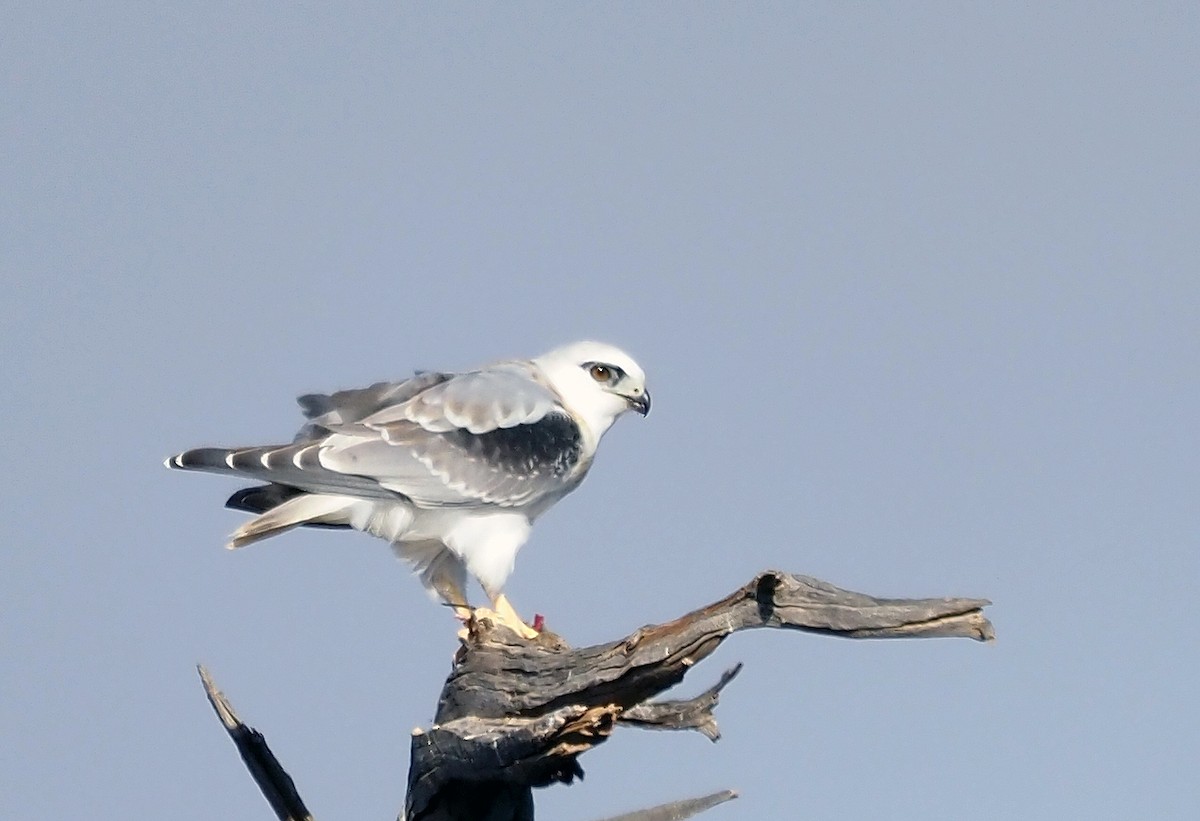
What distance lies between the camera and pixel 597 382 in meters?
8.91

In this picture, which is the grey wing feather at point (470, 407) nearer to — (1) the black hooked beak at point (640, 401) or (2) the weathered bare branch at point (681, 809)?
(1) the black hooked beak at point (640, 401)

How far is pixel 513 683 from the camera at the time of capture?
241 inches

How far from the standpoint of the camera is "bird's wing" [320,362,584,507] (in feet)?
25.3

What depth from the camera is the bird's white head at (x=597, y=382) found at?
8.82m

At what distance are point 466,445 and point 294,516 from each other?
1.07m

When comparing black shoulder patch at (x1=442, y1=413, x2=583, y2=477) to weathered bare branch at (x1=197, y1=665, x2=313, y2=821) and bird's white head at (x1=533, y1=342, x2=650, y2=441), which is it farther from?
weathered bare branch at (x1=197, y1=665, x2=313, y2=821)

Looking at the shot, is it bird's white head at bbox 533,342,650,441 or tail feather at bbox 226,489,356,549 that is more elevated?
bird's white head at bbox 533,342,650,441

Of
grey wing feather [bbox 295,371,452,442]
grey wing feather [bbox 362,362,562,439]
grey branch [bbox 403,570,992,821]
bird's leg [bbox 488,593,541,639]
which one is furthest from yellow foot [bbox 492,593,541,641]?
grey wing feather [bbox 295,371,452,442]

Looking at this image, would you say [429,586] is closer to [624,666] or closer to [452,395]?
[452,395]

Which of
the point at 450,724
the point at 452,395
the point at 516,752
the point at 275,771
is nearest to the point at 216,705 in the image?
the point at 275,771

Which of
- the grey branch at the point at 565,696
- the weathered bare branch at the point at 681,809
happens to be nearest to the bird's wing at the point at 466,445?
the grey branch at the point at 565,696

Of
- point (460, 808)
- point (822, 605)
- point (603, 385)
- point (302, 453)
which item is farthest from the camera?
point (603, 385)

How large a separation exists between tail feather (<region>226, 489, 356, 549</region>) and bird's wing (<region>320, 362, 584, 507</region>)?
0.28 meters

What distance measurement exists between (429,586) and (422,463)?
0.85m
